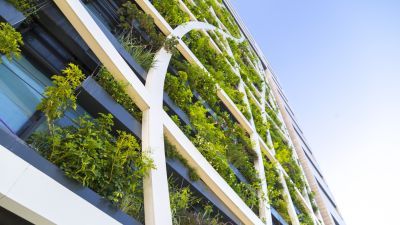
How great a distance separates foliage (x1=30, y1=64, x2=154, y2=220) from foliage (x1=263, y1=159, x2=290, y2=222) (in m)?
5.57

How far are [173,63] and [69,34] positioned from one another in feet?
10.5

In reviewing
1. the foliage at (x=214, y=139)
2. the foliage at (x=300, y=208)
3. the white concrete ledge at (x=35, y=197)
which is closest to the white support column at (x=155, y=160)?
the foliage at (x=214, y=139)

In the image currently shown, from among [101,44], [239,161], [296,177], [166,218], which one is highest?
[101,44]

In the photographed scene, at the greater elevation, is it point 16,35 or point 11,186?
point 16,35

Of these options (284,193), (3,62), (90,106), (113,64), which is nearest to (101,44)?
(113,64)

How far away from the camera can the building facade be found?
11.2 ft

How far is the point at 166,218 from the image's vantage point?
434 centimetres

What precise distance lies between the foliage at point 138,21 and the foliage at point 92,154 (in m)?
2.79

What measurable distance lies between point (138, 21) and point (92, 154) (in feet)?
13.5

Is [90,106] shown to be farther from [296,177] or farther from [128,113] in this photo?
[296,177]

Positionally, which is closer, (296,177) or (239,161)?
(239,161)

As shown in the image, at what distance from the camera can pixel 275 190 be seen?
9.63 m

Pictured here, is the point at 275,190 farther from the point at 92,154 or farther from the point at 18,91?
the point at 18,91

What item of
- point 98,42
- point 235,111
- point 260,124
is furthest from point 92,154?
point 260,124
